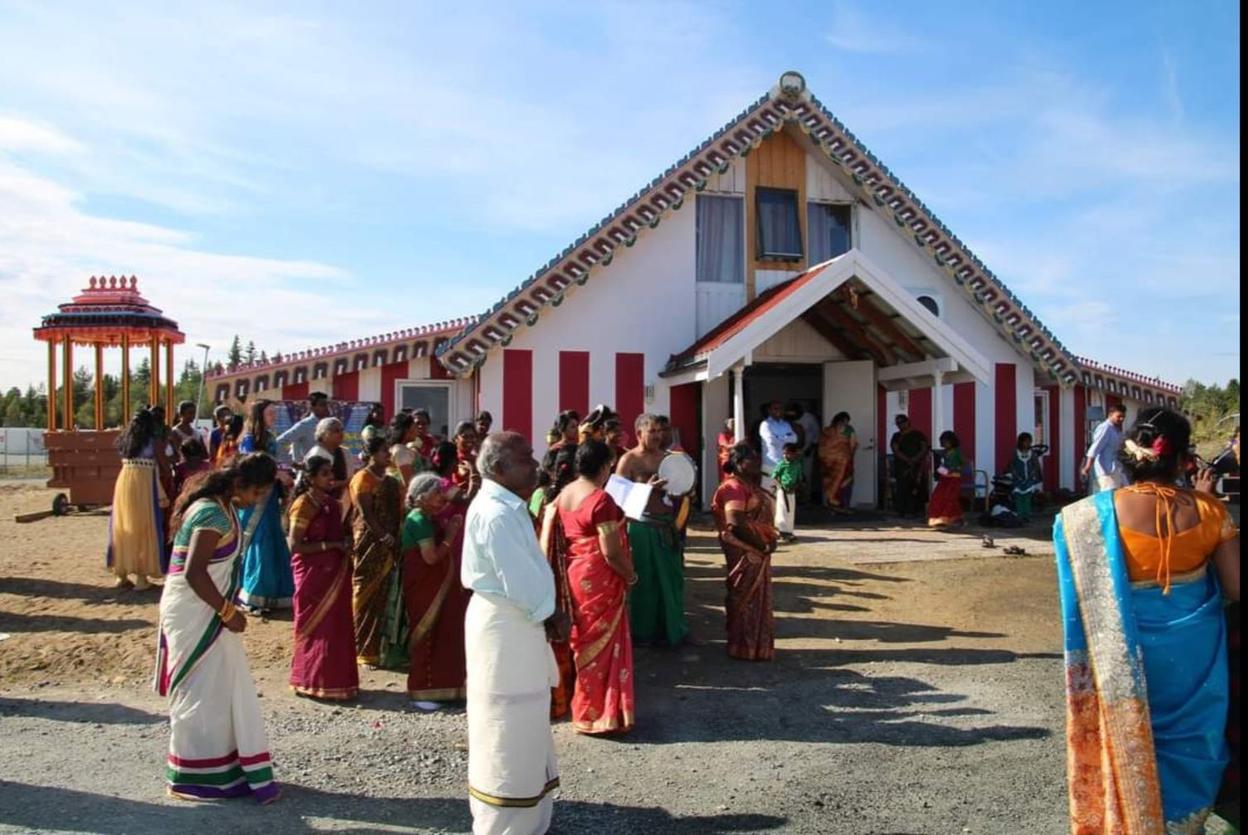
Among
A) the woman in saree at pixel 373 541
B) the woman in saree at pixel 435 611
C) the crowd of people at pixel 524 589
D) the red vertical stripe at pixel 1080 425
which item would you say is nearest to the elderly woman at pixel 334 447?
the crowd of people at pixel 524 589

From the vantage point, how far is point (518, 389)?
545 inches

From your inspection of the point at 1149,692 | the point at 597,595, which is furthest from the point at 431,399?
the point at 1149,692

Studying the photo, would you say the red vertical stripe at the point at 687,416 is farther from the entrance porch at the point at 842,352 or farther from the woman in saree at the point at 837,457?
the woman in saree at the point at 837,457

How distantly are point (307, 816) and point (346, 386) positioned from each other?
10.3 metres

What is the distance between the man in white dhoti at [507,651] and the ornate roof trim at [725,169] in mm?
9335

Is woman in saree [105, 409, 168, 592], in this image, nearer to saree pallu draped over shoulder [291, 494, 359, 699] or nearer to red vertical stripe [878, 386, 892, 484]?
saree pallu draped over shoulder [291, 494, 359, 699]

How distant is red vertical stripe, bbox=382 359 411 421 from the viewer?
1416cm

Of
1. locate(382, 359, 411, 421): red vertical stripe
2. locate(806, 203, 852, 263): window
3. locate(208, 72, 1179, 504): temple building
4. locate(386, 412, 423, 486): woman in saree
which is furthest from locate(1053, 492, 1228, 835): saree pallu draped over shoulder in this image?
locate(806, 203, 852, 263): window

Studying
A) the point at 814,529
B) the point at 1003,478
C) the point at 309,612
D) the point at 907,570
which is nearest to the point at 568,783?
the point at 309,612

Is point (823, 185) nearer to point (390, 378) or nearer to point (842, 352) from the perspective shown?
point (842, 352)

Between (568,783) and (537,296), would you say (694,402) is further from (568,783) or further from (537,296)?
(568,783)

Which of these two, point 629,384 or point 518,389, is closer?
point 518,389

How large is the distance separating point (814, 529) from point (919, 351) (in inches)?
117

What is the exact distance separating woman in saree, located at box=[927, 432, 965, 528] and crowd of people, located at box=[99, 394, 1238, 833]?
256 inches
